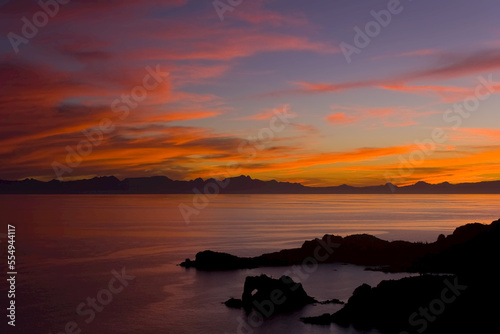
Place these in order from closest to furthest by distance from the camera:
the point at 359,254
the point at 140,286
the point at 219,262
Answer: the point at 140,286 → the point at 219,262 → the point at 359,254

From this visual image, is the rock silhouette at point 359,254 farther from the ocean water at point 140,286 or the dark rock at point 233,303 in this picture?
the dark rock at point 233,303

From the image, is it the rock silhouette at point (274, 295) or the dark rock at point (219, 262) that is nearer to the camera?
A: the rock silhouette at point (274, 295)

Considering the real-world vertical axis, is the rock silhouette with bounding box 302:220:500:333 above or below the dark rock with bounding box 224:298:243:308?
above

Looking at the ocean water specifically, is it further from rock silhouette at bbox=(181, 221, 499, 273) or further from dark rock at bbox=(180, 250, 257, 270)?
rock silhouette at bbox=(181, 221, 499, 273)

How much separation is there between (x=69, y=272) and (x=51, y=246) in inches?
1497

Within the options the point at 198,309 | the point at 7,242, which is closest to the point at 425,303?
the point at 198,309

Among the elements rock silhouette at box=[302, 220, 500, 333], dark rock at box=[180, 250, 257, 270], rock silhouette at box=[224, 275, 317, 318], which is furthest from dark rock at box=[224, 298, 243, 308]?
dark rock at box=[180, 250, 257, 270]

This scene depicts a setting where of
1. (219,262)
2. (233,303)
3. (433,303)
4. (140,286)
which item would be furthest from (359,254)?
(433,303)

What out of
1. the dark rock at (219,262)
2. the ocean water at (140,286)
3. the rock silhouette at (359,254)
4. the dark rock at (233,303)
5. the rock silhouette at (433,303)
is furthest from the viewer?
the dark rock at (219,262)

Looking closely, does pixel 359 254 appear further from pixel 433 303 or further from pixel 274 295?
pixel 433 303

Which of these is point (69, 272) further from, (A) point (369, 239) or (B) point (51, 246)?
(A) point (369, 239)

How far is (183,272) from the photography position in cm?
8400

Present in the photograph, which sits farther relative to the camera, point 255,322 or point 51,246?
point 51,246

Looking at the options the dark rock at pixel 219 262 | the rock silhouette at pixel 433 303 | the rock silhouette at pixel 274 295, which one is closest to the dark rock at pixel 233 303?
the rock silhouette at pixel 274 295
